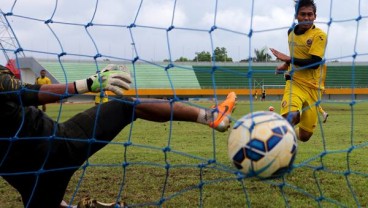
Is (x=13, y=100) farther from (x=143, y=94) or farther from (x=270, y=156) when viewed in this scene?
(x=143, y=94)

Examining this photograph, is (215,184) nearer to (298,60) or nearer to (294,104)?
(294,104)

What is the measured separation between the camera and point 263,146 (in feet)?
10.4

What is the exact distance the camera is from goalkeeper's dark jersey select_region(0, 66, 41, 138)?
11.6ft

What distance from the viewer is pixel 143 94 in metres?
40.2

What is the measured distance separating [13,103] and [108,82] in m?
0.69

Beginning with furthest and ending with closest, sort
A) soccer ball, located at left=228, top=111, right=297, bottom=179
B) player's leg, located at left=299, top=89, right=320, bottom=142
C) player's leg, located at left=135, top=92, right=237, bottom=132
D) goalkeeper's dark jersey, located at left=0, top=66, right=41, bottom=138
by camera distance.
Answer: player's leg, located at left=299, top=89, right=320, bottom=142
player's leg, located at left=135, top=92, right=237, bottom=132
goalkeeper's dark jersey, located at left=0, top=66, right=41, bottom=138
soccer ball, located at left=228, top=111, right=297, bottom=179

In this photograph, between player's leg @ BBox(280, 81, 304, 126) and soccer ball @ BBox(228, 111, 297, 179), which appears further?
player's leg @ BBox(280, 81, 304, 126)

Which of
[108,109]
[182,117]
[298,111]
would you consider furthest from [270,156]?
[298,111]

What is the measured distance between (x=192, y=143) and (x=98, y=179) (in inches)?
134

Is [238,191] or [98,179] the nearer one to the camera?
[238,191]

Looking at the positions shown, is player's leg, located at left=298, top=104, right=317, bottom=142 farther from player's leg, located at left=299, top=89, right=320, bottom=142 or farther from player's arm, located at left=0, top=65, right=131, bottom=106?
player's arm, located at left=0, top=65, right=131, bottom=106

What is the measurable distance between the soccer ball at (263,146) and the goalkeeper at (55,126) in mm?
658

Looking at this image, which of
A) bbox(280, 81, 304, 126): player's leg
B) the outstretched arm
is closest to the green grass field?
bbox(280, 81, 304, 126): player's leg

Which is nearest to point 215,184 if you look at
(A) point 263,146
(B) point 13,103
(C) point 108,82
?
(C) point 108,82
